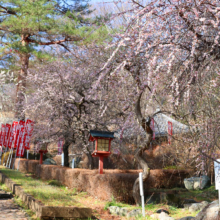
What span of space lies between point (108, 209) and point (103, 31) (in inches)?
314

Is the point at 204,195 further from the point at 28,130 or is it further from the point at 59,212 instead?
the point at 28,130

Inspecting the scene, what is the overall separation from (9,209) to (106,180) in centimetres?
263

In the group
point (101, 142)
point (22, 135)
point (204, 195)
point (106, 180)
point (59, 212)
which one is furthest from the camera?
point (22, 135)

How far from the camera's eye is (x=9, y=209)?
6055 millimetres

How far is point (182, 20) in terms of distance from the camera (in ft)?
11.9

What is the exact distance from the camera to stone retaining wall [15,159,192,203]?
24.7 feet

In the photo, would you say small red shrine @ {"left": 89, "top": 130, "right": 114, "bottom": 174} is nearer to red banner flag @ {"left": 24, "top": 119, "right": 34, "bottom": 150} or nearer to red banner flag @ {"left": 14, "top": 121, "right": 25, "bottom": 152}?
red banner flag @ {"left": 24, "top": 119, "right": 34, "bottom": 150}

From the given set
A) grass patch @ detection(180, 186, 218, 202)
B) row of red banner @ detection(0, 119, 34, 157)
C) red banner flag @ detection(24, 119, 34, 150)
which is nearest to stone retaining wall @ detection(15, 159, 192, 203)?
grass patch @ detection(180, 186, 218, 202)

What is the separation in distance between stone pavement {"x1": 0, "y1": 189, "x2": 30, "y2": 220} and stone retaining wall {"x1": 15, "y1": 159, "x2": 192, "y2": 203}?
7.22 feet

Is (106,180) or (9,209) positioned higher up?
(106,180)

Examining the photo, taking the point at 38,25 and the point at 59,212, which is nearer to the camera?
the point at 59,212

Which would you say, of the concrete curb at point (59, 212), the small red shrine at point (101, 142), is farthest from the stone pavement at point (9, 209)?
the small red shrine at point (101, 142)

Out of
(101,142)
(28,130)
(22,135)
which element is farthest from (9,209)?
(22,135)

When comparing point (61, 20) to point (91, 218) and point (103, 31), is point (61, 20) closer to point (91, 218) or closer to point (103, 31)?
point (103, 31)
